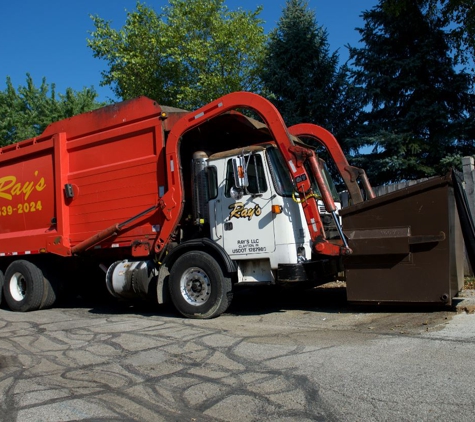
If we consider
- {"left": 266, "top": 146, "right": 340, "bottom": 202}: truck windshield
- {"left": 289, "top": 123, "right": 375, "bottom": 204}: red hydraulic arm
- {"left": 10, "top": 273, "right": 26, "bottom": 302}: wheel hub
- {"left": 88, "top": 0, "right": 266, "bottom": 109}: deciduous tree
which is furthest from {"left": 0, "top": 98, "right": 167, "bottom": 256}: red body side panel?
{"left": 88, "top": 0, "right": 266, "bottom": 109}: deciduous tree

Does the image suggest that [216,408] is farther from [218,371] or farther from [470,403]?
[470,403]

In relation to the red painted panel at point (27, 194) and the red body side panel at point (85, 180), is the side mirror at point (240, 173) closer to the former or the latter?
the red body side panel at point (85, 180)

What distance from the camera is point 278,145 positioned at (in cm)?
719

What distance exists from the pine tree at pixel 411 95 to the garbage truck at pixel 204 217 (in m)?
5.69

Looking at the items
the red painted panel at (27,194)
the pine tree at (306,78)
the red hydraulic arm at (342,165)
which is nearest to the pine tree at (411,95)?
the pine tree at (306,78)

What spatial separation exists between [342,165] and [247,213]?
1933 mm

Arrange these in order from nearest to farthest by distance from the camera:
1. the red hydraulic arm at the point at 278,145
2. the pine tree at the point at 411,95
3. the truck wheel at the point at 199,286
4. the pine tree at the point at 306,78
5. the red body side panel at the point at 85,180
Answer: the red hydraulic arm at the point at 278,145, the truck wheel at the point at 199,286, the red body side panel at the point at 85,180, the pine tree at the point at 411,95, the pine tree at the point at 306,78

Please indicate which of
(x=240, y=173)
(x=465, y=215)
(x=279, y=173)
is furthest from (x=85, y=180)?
(x=465, y=215)

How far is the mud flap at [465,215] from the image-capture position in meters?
6.83

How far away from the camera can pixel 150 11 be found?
22.4m

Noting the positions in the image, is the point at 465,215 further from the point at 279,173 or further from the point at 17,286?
the point at 17,286

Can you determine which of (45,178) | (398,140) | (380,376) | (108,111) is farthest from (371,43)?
(380,376)

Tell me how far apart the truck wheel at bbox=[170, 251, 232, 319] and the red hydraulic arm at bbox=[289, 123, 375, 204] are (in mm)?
2462

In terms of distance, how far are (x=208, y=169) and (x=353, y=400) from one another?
15.3 ft
